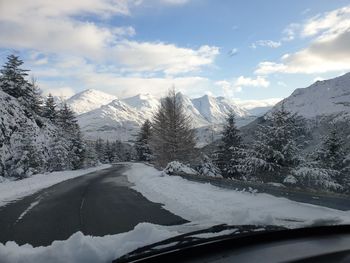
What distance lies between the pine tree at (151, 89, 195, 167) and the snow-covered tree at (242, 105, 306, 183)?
19.5 m

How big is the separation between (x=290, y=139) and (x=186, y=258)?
90.1ft

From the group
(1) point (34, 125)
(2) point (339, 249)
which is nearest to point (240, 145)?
(1) point (34, 125)

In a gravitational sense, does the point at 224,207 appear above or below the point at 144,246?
below

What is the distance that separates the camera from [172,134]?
49812mm

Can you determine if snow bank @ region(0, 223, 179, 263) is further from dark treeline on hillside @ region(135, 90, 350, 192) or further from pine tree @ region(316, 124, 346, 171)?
pine tree @ region(316, 124, 346, 171)

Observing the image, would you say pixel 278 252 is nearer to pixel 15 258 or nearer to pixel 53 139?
pixel 15 258

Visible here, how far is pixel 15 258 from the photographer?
11.9ft

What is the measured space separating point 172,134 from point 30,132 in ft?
48.1

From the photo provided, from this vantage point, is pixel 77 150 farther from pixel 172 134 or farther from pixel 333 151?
pixel 333 151

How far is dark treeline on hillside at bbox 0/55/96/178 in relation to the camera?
4359cm

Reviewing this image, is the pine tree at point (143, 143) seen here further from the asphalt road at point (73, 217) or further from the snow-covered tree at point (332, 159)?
the asphalt road at point (73, 217)

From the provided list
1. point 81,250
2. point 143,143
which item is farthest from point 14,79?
point 81,250

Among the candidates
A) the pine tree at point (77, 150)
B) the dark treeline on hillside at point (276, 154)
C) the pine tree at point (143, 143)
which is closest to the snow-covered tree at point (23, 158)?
the dark treeline on hillside at point (276, 154)

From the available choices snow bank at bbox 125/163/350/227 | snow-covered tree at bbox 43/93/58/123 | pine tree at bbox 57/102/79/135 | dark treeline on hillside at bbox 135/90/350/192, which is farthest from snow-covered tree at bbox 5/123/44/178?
snow-covered tree at bbox 43/93/58/123
